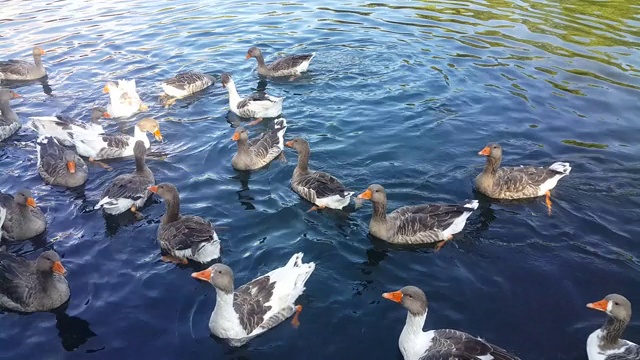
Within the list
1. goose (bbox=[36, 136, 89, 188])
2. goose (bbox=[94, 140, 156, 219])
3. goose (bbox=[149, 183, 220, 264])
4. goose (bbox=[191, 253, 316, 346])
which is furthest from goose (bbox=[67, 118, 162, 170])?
goose (bbox=[191, 253, 316, 346])

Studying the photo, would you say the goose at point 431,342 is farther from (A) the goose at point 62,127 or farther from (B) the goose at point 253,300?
(A) the goose at point 62,127

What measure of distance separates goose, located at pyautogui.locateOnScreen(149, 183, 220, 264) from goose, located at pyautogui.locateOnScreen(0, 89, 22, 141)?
7410 mm

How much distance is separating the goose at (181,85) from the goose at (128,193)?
4847 millimetres

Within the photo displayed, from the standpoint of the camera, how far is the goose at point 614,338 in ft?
26.8

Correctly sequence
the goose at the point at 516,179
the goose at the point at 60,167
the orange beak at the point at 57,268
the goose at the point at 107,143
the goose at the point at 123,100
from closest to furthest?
1. the orange beak at the point at 57,268
2. the goose at the point at 516,179
3. the goose at the point at 60,167
4. the goose at the point at 107,143
5. the goose at the point at 123,100

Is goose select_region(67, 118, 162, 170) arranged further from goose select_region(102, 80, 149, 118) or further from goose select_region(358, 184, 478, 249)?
goose select_region(358, 184, 478, 249)

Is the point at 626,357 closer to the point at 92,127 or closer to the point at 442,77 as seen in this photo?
the point at 442,77

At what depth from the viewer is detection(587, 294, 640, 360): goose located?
8164 millimetres

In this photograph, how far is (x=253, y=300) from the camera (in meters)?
9.19

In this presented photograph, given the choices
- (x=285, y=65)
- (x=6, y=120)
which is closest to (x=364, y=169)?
(x=285, y=65)

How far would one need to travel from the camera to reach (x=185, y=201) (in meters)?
12.9

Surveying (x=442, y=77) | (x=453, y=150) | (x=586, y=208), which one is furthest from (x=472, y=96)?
(x=586, y=208)

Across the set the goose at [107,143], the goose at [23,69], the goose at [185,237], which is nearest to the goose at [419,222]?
the goose at [185,237]

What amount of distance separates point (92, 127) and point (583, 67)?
53.8ft
